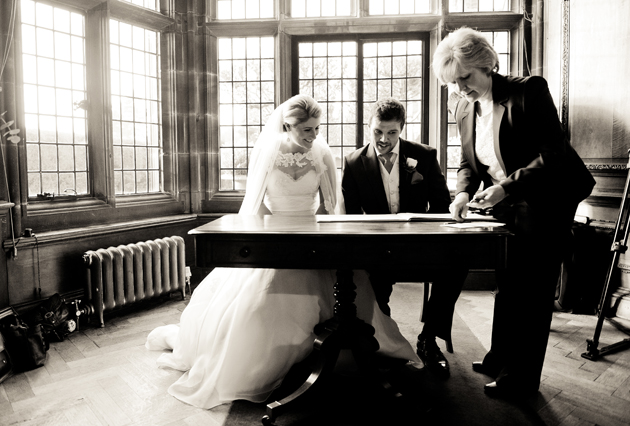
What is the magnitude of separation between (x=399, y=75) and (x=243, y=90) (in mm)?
1939

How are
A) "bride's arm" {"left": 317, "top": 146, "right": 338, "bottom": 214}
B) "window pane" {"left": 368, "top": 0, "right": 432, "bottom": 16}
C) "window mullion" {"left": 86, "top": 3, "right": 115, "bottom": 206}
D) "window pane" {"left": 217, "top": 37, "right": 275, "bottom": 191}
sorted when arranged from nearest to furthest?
"bride's arm" {"left": 317, "top": 146, "right": 338, "bottom": 214} < "window mullion" {"left": 86, "top": 3, "right": 115, "bottom": 206} < "window pane" {"left": 368, "top": 0, "right": 432, "bottom": 16} < "window pane" {"left": 217, "top": 37, "right": 275, "bottom": 191}

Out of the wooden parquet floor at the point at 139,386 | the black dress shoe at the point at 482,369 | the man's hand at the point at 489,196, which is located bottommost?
the wooden parquet floor at the point at 139,386

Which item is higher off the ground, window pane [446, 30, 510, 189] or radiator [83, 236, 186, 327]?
window pane [446, 30, 510, 189]

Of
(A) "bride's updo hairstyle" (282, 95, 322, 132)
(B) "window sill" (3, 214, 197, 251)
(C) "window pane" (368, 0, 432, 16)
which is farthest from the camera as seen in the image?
(C) "window pane" (368, 0, 432, 16)

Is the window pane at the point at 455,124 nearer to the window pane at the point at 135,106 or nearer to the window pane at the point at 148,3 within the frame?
the window pane at the point at 135,106

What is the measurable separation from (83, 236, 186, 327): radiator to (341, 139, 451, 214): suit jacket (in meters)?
2.39

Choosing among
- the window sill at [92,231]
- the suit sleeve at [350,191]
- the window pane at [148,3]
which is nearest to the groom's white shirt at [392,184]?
the suit sleeve at [350,191]

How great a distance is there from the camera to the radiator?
4531 mm

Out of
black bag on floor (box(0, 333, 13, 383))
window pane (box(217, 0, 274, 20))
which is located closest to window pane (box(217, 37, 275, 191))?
window pane (box(217, 0, 274, 20))

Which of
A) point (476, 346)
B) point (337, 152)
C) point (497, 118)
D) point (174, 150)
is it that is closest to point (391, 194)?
point (497, 118)

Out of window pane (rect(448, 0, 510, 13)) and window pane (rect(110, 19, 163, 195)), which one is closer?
window pane (rect(110, 19, 163, 195))

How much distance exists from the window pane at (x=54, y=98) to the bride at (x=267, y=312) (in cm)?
200

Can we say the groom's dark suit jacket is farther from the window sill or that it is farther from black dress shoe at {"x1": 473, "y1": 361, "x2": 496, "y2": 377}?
the window sill

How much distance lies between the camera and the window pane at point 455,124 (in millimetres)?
5926
